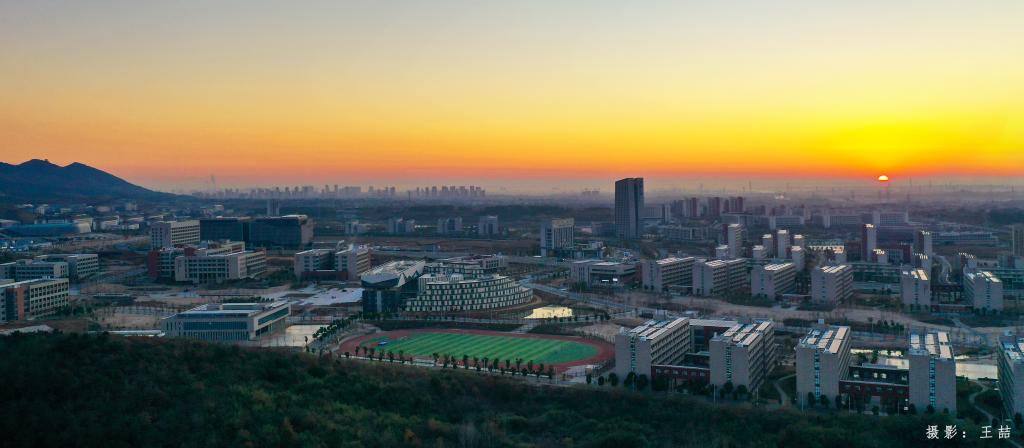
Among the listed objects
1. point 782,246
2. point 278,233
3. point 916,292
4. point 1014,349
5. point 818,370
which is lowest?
point 916,292

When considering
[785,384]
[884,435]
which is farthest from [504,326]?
[884,435]

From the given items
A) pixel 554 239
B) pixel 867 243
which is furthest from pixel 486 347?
pixel 554 239

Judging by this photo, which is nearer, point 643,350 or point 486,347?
point 643,350

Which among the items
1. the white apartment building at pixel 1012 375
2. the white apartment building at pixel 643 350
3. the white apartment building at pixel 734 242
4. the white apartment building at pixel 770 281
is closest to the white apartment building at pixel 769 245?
the white apartment building at pixel 734 242

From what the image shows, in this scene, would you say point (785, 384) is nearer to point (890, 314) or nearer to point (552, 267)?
point (890, 314)

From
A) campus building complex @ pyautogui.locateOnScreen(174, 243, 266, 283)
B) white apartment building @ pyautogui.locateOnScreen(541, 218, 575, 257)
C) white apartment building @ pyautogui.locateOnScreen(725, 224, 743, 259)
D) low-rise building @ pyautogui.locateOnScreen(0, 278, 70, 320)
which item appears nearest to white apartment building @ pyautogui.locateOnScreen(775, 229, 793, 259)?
white apartment building @ pyautogui.locateOnScreen(725, 224, 743, 259)

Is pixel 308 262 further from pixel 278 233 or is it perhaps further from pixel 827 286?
pixel 827 286

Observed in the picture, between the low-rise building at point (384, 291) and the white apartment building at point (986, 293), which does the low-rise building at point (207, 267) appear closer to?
the low-rise building at point (384, 291)
